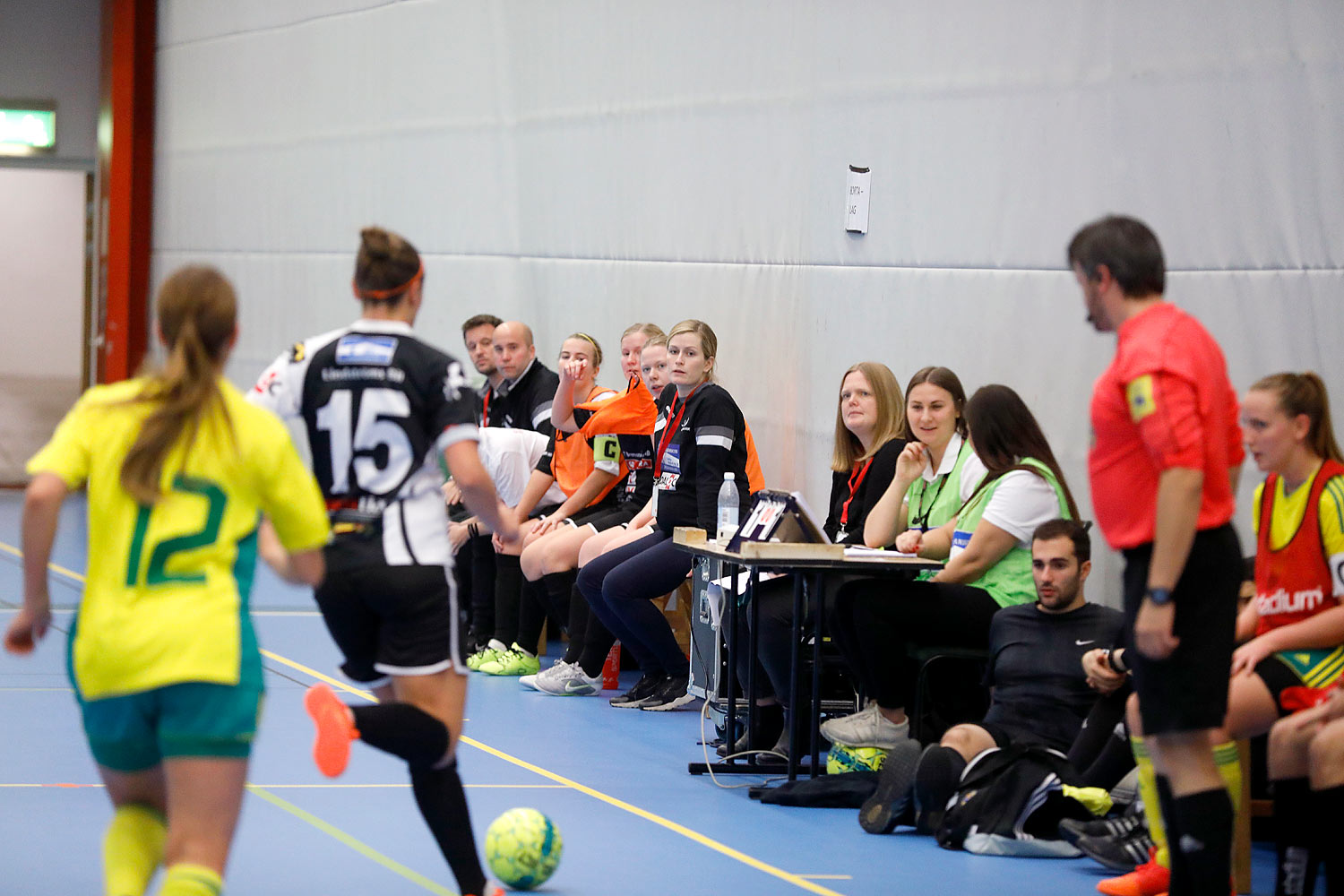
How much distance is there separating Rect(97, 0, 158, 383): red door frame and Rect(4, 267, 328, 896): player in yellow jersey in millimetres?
13930

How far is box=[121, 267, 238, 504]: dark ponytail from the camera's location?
2.58 meters

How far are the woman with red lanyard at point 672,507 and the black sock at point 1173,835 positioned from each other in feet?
10.2

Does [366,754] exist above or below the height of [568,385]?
below

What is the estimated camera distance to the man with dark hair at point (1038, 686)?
4.68 metres

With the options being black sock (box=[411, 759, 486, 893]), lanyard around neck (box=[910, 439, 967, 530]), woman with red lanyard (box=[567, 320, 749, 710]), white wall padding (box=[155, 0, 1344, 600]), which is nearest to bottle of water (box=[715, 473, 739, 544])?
woman with red lanyard (box=[567, 320, 749, 710])

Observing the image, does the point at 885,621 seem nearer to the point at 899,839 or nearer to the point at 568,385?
the point at 899,839

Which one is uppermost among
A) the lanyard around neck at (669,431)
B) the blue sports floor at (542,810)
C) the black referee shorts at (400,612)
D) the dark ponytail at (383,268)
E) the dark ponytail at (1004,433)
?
the dark ponytail at (383,268)

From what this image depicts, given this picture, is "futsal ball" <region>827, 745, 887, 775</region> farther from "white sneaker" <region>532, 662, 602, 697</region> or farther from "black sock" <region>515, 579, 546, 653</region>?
"black sock" <region>515, 579, 546, 653</region>

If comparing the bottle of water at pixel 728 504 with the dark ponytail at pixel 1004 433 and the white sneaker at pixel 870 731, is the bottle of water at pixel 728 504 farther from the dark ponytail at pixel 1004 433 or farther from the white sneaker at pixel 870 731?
the dark ponytail at pixel 1004 433

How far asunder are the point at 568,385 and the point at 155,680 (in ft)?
16.4

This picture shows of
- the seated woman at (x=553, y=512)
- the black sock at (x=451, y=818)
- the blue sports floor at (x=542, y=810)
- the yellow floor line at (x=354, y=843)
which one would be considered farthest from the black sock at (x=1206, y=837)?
the seated woman at (x=553, y=512)

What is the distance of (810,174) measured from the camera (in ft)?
24.1

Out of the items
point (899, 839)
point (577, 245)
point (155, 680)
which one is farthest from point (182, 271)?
point (577, 245)

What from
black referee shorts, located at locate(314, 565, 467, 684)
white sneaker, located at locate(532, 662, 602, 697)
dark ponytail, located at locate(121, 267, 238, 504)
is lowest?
white sneaker, located at locate(532, 662, 602, 697)
